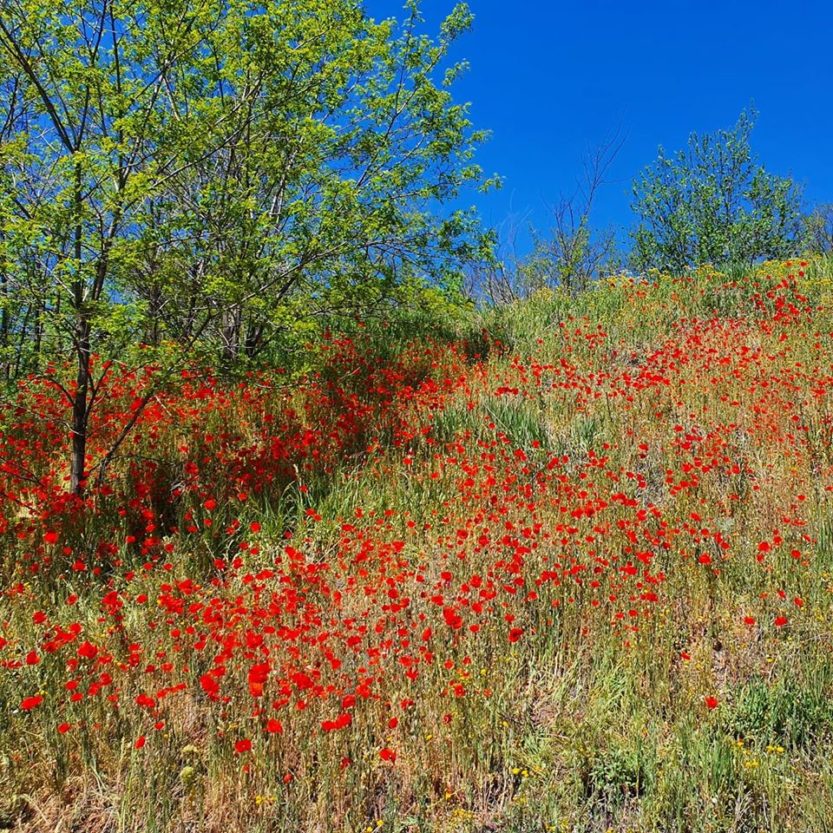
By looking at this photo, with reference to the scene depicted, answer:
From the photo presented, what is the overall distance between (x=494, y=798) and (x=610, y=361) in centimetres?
665

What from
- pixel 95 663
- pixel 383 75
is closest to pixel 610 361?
pixel 383 75

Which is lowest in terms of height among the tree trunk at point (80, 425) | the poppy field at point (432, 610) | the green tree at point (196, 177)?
the poppy field at point (432, 610)

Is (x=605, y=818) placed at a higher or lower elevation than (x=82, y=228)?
lower

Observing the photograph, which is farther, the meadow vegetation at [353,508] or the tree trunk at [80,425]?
the tree trunk at [80,425]

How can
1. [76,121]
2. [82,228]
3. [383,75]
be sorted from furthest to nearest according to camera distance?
[383,75] → [76,121] → [82,228]

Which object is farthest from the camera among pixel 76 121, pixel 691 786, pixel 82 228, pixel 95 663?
pixel 76 121

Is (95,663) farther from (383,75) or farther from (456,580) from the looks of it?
(383,75)

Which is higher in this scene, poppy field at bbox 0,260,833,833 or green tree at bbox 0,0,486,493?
green tree at bbox 0,0,486,493

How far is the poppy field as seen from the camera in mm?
2721

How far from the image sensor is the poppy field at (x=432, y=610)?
272 centimetres

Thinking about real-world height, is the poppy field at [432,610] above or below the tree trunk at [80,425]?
below

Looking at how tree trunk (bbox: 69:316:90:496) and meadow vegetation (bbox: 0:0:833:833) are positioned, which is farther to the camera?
tree trunk (bbox: 69:316:90:496)

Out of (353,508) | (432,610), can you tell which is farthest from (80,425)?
(432,610)

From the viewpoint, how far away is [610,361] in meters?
8.45
